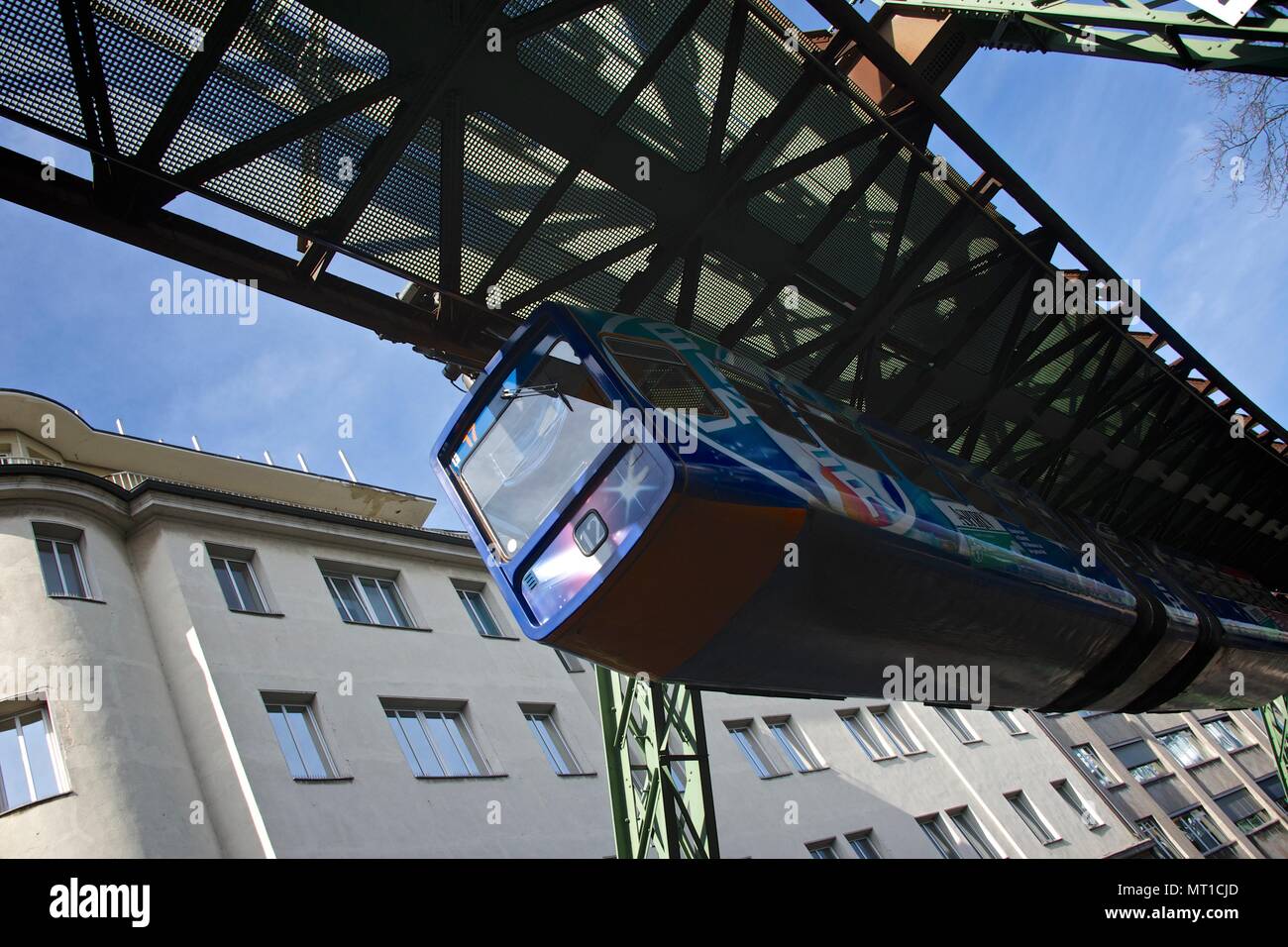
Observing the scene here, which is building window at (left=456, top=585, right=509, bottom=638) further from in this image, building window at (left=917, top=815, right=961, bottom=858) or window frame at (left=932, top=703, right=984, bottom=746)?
window frame at (left=932, top=703, right=984, bottom=746)

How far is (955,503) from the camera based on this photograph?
8438 millimetres

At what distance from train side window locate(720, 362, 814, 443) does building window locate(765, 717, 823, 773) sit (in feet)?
52.9

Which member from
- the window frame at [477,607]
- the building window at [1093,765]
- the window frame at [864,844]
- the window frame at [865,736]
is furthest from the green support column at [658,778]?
the building window at [1093,765]

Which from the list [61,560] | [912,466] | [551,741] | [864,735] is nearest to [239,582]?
[61,560]

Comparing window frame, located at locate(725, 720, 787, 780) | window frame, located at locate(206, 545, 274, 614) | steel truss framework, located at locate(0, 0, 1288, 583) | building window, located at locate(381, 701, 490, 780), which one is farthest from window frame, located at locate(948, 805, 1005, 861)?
window frame, located at locate(206, 545, 274, 614)

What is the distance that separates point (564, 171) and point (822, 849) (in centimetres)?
1707

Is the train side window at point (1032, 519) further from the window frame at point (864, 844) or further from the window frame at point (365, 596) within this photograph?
the window frame at point (864, 844)

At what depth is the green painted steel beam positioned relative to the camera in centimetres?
577

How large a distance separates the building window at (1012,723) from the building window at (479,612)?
15124 mm

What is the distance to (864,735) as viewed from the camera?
942 inches

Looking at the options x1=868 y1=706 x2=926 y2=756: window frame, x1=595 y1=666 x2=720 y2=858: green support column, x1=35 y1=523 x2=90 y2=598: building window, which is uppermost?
x1=35 y1=523 x2=90 y2=598: building window

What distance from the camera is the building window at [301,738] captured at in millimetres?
14375

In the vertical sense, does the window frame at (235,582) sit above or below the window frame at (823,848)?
above

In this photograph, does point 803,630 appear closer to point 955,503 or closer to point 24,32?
point 955,503
